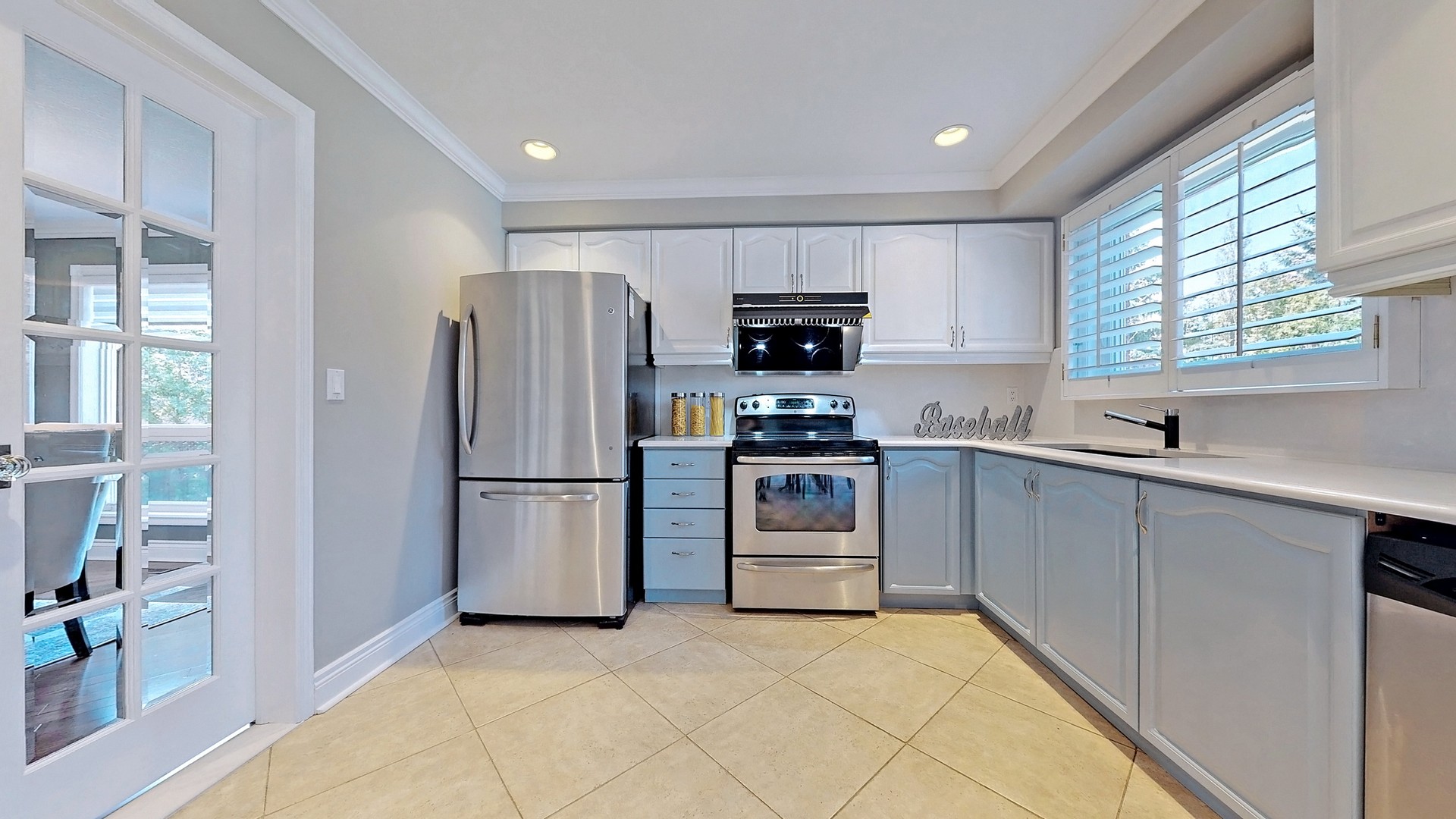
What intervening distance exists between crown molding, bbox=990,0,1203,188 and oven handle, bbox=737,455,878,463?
1.68 metres

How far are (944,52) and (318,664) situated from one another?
3114 millimetres

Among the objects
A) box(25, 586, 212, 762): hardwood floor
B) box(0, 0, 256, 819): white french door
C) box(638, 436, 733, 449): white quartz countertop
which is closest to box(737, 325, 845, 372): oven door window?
box(638, 436, 733, 449): white quartz countertop

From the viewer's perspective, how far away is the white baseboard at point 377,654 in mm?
1704

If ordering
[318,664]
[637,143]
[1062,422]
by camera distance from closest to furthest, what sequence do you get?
1. [318,664]
2. [637,143]
3. [1062,422]

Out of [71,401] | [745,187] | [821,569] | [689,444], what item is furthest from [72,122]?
[821,569]

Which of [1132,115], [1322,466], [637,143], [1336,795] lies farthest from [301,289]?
[1322,466]

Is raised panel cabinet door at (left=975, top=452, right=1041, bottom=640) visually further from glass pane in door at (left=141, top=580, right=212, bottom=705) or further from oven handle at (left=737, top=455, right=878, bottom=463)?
glass pane in door at (left=141, top=580, right=212, bottom=705)

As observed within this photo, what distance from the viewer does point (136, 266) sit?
1.28 metres

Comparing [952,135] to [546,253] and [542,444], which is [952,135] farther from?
[542,444]

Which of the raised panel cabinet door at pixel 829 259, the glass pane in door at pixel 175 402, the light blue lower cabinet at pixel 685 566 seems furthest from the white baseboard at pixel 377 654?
the raised panel cabinet door at pixel 829 259

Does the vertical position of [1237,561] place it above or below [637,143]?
below

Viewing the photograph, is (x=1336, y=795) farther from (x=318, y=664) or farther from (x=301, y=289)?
(x=301, y=289)

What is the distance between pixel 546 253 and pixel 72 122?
6.21ft

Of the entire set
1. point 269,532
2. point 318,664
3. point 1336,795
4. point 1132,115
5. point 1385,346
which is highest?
point 1132,115
